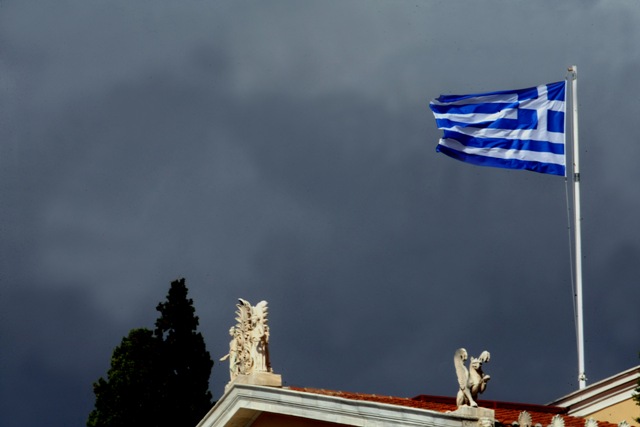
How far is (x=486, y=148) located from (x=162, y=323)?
1497cm

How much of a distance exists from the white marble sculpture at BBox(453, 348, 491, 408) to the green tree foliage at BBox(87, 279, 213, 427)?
21.9 m

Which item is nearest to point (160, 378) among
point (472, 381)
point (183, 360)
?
point (183, 360)

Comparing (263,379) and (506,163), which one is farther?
(506,163)

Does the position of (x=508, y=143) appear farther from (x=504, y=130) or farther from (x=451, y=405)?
(x=451, y=405)

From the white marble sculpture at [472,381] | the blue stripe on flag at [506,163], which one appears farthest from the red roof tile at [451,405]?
the blue stripe on flag at [506,163]

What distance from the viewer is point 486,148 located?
4144 centimetres

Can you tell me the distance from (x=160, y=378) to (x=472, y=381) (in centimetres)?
2299

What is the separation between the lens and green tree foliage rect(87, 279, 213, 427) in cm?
5125

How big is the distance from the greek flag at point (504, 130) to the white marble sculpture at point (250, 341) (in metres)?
7.59

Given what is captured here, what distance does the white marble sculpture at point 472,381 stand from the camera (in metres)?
30.1

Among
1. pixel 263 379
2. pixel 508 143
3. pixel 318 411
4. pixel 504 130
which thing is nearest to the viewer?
pixel 318 411

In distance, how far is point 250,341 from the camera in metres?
36.3

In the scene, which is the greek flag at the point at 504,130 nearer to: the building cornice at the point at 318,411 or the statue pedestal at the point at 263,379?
the statue pedestal at the point at 263,379

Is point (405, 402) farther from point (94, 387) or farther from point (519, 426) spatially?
point (94, 387)
